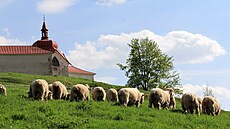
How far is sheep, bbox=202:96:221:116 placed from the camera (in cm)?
2841

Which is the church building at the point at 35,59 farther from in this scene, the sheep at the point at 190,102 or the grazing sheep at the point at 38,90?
the sheep at the point at 190,102

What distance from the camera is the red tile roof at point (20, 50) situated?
82.4 meters

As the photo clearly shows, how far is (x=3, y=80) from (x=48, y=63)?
96.5 feet

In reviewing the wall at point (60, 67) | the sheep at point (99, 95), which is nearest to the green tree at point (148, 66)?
the wall at point (60, 67)

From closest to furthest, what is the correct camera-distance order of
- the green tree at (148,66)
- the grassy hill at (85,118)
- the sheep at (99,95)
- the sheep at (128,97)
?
the grassy hill at (85,118), the sheep at (128,97), the sheep at (99,95), the green tree at (148,66)

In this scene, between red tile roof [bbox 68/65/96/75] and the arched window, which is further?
red tile roof [bbox 68/65/96/75]

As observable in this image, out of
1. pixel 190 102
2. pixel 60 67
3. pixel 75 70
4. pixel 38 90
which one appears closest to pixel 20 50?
pixel 60 67

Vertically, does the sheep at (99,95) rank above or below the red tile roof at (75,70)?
below

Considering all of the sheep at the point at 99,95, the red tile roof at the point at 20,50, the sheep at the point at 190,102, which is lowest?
the sheep at the point at 190,102

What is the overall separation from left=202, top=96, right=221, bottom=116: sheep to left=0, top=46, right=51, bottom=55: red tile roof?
195 ft

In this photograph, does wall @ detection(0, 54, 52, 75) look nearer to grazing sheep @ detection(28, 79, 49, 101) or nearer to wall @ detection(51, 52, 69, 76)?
wall @ detection(51, 52, 69, 76)

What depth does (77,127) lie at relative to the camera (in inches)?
686

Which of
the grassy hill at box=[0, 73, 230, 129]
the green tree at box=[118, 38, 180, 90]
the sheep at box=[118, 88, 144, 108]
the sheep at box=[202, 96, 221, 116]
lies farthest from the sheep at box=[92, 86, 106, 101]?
the green tree at box=[118, 38, 180, 90]

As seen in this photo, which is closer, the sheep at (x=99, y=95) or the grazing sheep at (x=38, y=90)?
the grazing sheep at (x=38, y=90)
